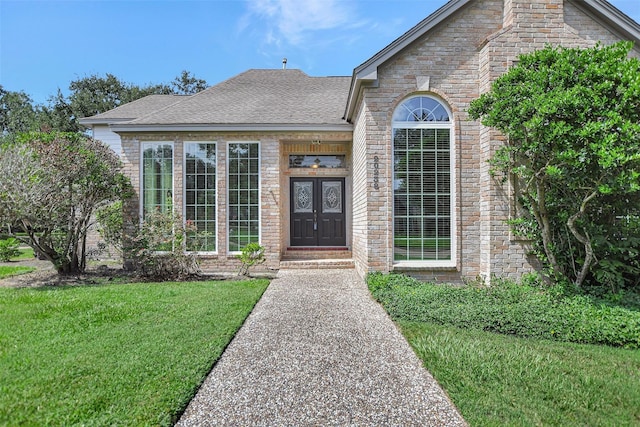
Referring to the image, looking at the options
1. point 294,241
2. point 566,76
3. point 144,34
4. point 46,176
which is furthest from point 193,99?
point 566,76

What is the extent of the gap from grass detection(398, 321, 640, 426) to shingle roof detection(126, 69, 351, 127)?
21.8ft

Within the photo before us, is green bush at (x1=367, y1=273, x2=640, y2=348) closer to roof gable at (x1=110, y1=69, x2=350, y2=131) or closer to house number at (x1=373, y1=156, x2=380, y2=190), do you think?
house number at (x1=373, y1=156, x2=380, y2=190)

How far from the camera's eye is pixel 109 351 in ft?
11.8

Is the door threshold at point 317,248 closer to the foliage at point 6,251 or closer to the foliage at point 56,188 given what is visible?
the foliage at point 56,188

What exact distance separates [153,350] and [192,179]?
21.0 ft

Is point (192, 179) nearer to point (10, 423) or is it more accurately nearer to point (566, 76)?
point (10, 423)

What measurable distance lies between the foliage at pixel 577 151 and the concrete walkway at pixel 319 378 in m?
3.46

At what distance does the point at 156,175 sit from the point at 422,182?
7.17 meters

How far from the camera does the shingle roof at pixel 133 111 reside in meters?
12.1

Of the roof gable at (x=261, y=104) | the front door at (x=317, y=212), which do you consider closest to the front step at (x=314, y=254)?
the front door at (x=317, y=212)

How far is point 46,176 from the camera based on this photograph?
Answer: 7.20 m

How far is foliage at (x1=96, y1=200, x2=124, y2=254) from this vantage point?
845 centimetres

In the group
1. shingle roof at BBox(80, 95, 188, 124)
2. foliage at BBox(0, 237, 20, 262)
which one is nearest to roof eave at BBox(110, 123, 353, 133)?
shingle roof at BBox(80, 95, 188, 124)

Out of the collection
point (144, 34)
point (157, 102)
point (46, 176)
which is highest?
point (144, 34)
